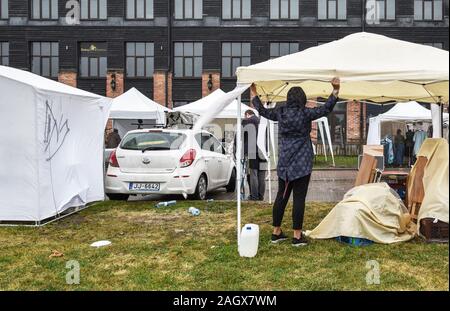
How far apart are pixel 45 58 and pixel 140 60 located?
244 inches

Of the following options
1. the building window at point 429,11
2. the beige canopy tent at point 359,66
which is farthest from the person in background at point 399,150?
the beige canopy tent at point 359,66

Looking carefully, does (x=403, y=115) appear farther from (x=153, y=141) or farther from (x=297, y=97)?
(x=297, y=97)

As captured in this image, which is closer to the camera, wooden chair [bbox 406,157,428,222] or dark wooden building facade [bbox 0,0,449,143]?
wooden chair [bbox 406,157,428,222]

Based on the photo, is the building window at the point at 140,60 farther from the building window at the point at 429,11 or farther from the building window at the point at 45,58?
the building window at the point at 429,11

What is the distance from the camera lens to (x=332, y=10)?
35469 mm

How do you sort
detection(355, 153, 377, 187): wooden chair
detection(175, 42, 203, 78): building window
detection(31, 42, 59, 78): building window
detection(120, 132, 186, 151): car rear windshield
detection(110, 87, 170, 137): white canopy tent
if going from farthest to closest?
detection(31, 42, 59, 78): building window, detection(175, 42, 203, 78): building window, detection(110, 87, 170, 137): white canopy tent, detection(120, 132, 186, 151): car rear windshield, detection(355, 153, 377, 187): wooden chair

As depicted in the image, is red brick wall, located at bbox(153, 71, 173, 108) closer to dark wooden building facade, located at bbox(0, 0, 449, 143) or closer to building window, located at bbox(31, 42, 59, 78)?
dark wooden building facade, located at bbox(0, 0, 449, 143)

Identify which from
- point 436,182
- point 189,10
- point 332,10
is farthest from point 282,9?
point 436,182

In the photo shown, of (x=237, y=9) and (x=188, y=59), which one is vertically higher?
(x=237, y=9)

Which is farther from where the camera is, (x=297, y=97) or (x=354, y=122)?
(x=354, y=122)

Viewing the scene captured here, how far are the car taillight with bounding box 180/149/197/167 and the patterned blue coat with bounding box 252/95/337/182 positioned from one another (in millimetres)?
4133

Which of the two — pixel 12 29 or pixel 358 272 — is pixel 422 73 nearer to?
pixel 358 272

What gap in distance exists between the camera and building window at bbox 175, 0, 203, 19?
35375 mm

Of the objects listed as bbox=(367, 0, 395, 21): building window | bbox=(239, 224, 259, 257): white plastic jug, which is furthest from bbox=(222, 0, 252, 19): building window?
bbox=(239, 224, 259, 257): white plastic jug
